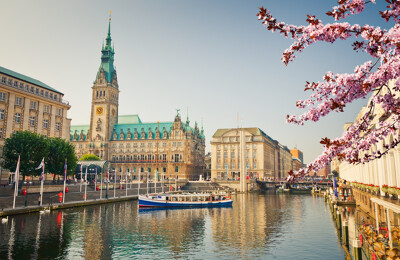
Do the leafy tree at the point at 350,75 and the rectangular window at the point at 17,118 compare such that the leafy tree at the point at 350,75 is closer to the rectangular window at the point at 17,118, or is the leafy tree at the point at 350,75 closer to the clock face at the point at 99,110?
the rectangular window at the point at 17,118

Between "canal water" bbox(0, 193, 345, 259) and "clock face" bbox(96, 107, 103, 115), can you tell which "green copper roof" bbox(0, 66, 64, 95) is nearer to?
"canal water" bbox(0, 193, 345, 259)

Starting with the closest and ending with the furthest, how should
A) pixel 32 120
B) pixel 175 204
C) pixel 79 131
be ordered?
pixel 175 204 < pixel 32 120 < pixel 79 131

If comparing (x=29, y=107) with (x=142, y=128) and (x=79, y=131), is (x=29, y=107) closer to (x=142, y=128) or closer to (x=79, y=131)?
(x=142, y=128)

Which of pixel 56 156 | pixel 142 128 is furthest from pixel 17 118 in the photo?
pixel 142 128

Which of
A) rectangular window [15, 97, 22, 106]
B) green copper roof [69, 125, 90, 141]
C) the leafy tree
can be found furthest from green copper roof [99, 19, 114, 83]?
the leafy tree

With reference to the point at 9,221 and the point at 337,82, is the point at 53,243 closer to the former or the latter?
the point at 9,221

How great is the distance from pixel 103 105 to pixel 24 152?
102 meters

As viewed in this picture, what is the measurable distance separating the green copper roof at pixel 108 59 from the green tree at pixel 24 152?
340 ft

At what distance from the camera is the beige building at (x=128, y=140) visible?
551 feet

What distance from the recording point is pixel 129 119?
632ft

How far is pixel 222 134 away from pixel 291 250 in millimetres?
135246

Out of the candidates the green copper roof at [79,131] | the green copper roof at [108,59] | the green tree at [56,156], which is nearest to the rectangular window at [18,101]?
the green tree at [56,156]

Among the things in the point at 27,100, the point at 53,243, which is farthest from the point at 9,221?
the point at 27,100

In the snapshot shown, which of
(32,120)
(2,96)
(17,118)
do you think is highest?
(2,96)
